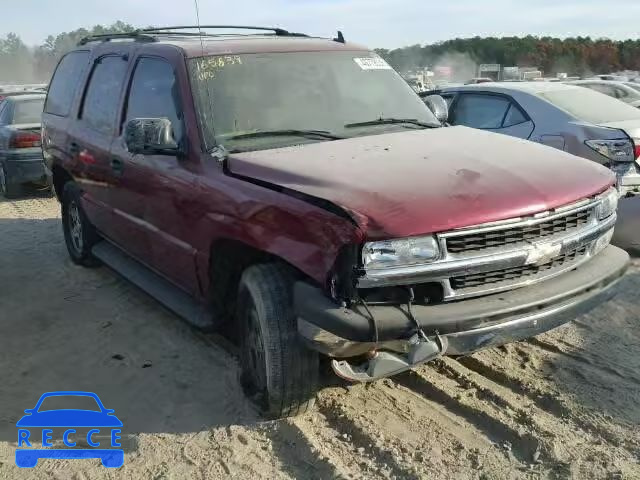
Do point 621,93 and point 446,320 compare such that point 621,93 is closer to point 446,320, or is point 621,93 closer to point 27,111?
point 27,111

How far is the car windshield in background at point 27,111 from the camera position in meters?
10.7

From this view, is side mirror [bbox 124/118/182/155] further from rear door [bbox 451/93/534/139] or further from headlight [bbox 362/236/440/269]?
rear door [bbox 451/93/534/139]

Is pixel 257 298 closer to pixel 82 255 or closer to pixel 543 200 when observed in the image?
pixel 543 200

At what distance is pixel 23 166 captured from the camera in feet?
33.2

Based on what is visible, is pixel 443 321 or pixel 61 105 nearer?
pixel 443 321

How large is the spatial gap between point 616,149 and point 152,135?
4.61 metres

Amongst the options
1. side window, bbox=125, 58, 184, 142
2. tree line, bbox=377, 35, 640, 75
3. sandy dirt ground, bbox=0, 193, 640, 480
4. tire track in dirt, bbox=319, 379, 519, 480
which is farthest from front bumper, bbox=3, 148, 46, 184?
tree line, bbox=377, 35, 640, 75

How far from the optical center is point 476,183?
324cm

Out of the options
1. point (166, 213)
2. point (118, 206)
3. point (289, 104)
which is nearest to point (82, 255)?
point (118, 206)

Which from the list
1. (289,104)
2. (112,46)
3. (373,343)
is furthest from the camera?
(112,46)

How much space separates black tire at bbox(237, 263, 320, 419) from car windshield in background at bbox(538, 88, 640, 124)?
191 inches

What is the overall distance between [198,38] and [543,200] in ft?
9.40

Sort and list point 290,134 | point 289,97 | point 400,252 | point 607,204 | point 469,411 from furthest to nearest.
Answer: point 289,97
point 290,134
point 607,204
point 469,411
point 400,252

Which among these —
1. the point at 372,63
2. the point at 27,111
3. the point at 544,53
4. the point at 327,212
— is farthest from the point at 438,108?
the point at 544,53
